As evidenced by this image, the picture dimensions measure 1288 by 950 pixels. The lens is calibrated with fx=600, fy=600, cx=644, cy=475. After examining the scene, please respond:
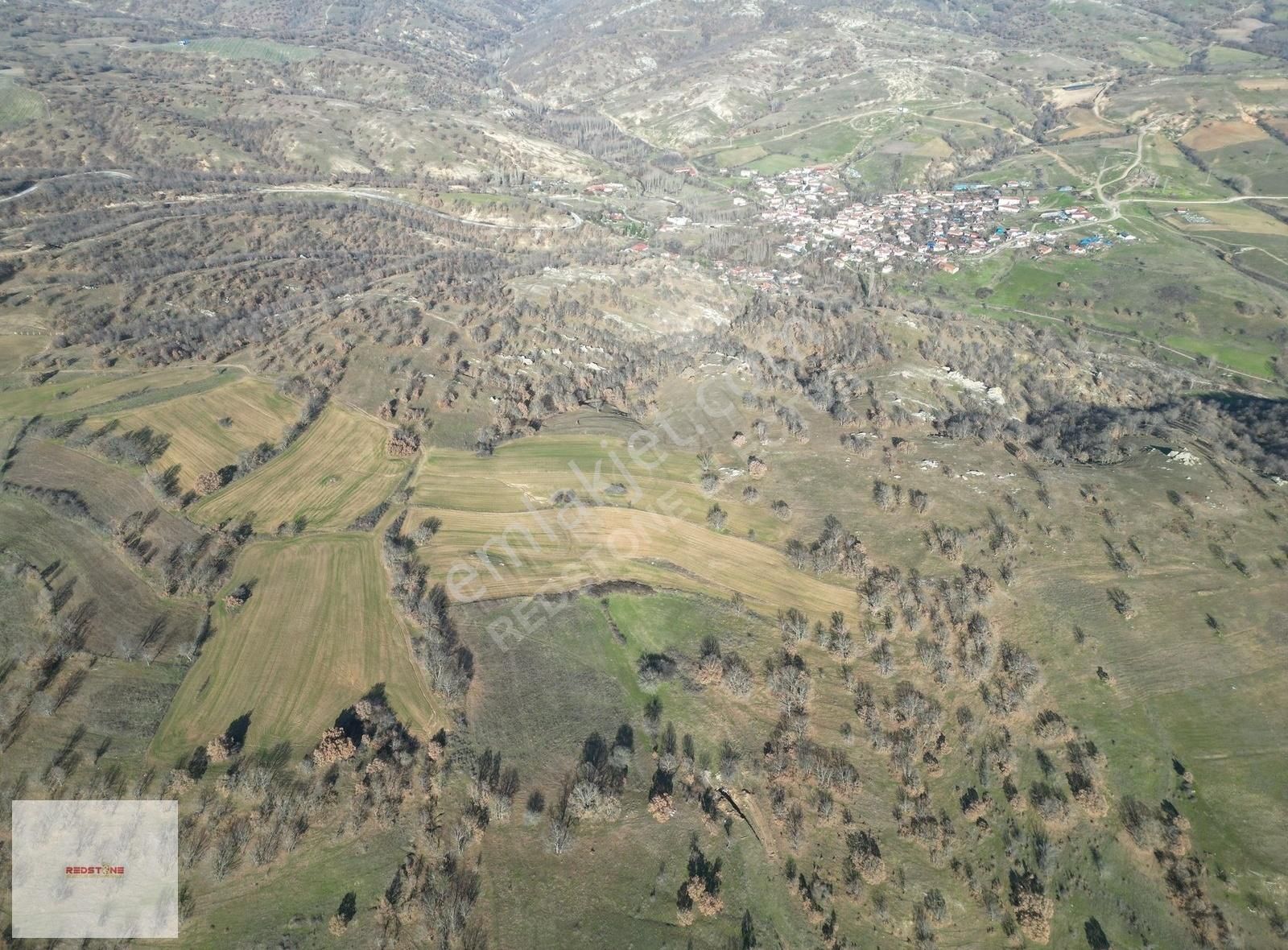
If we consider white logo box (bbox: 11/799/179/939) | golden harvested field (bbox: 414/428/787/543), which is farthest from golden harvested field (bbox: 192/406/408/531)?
white logo box (bbox: 11/799/179/939)

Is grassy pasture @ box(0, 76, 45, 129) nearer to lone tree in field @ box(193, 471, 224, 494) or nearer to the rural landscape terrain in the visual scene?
the rural landscape terrain

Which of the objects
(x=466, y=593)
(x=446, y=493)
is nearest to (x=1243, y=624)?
(x=466, y=593)

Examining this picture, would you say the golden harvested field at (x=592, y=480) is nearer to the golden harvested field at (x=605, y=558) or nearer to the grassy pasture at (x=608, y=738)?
the golden harvested field at (x=605, y=558)

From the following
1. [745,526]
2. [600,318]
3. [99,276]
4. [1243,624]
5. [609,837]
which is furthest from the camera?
[600,318]

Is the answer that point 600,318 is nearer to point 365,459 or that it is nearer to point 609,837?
point 365,459

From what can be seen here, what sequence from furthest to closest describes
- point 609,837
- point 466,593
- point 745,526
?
point 745,526, point 466,593, point 609,837

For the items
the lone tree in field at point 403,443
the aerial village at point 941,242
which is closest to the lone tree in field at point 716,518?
the lone tree in field at point 403,443
